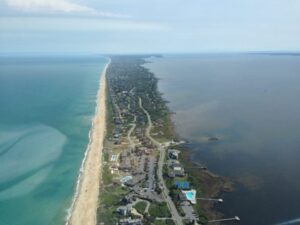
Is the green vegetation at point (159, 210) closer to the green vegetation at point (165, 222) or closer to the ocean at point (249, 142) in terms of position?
the green vegetation at point (165, 222)

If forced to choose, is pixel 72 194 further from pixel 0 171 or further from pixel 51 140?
pixel 51 140

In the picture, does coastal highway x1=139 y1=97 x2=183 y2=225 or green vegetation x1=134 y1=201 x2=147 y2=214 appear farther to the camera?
green vegetation x1=134 y1=201 x2=147 y2=214

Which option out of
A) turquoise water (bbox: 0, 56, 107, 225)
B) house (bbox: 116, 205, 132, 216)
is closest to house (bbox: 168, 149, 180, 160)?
turquoise water (bbox: 0, 56, 107, 225)

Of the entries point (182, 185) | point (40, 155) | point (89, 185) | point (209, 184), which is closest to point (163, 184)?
point (182, 185)

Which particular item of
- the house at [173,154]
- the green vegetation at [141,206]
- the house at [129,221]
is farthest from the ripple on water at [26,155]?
the house at [173,154]

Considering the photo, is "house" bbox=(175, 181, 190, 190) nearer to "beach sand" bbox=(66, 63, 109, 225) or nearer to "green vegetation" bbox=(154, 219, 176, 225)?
"green vegetation" bbox=(154, 219, 176, 225)

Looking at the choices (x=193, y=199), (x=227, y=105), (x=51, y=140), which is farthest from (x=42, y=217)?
(x=227, y=105)
